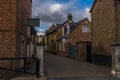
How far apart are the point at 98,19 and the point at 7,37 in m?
17.7

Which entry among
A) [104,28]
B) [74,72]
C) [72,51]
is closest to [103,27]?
[104,28]

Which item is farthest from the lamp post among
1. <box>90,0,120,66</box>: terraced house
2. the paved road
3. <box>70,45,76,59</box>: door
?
<box>70,45,76,59</box>: door

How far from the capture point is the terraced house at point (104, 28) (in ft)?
90.1

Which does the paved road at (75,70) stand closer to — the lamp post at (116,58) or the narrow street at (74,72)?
the narrow street at (74,72)

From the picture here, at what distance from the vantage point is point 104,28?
31.2 m

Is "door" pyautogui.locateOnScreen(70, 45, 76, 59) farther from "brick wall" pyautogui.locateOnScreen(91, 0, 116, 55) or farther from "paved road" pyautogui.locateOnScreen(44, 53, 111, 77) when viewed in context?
"paved road" pyautogui.locateOnScreen(44, 53, 111, 77)

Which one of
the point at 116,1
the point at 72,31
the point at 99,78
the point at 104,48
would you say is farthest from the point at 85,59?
the point at 99,78

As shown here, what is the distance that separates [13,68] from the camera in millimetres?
18344

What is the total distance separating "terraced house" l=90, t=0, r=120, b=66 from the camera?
2747cm

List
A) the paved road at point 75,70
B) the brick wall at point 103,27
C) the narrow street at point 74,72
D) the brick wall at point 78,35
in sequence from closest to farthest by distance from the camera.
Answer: the narrow street at point 74,72, the paved road at point 75,70, the brick wall at point 103,27, the brick wall at point 78,35

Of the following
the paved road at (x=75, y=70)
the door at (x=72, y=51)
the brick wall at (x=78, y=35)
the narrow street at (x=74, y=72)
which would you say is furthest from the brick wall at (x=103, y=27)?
the brick wall at (x=78, y=35)

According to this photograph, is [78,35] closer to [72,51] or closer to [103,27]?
[72,51]

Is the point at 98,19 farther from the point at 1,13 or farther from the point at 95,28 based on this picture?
the point at 1,13

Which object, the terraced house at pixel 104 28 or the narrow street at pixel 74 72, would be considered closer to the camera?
the narrow street at pixel 74 72
